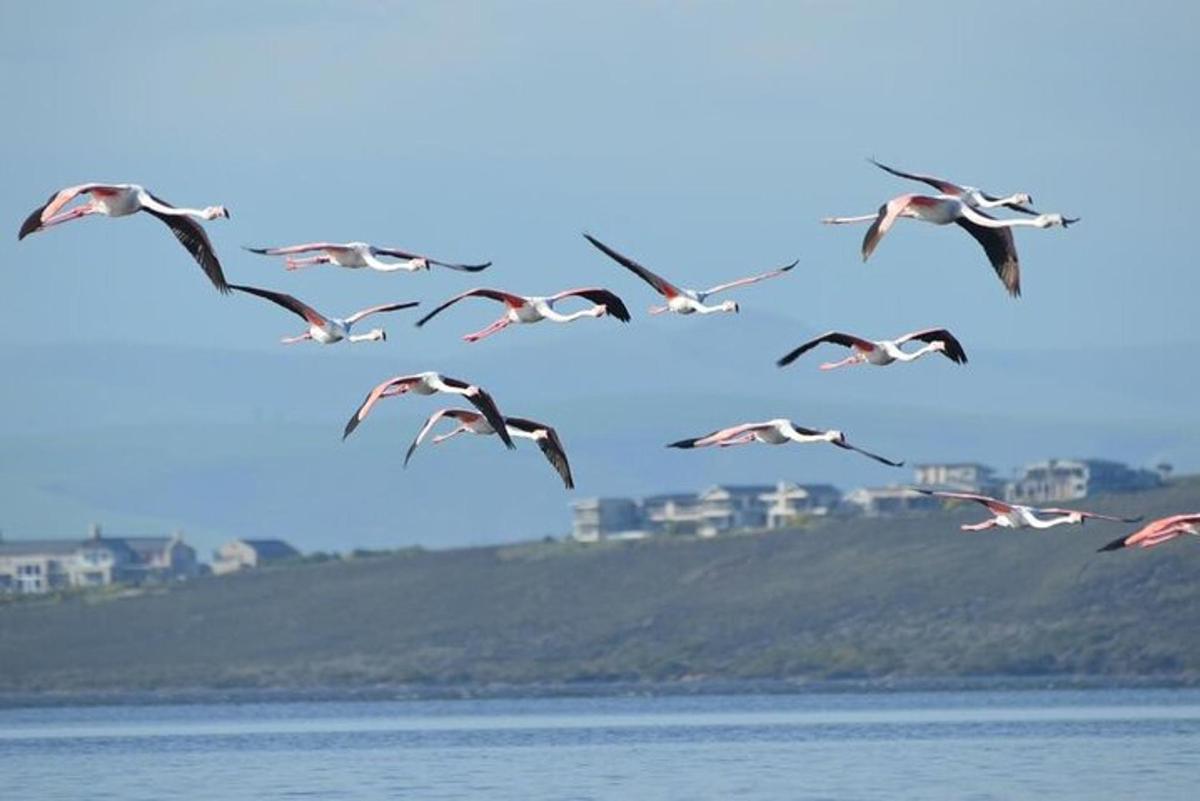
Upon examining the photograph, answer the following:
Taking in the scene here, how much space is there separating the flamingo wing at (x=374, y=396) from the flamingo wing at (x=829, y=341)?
14.3ft

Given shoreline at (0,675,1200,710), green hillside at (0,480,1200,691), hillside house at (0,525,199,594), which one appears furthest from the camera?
hillside house at (0,525,199,594)

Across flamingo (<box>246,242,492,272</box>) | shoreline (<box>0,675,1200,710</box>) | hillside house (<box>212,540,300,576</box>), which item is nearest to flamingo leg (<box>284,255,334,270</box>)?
flamingo (<box>246,242,492,272</box>)

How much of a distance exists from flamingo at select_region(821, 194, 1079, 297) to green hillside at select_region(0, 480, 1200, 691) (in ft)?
203

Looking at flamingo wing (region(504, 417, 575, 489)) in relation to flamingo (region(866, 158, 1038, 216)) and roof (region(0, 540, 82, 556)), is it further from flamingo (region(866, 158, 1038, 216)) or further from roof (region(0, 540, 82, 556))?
roof (region(0, 540, 82, 556))

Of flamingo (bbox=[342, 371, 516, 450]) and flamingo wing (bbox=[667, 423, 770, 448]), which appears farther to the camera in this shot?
flamingo (bbox=[342, 371, 516, 450])

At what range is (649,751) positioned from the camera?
228 ft

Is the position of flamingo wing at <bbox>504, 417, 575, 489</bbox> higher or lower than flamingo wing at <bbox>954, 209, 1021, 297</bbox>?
lower

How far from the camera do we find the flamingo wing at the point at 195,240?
40094mm

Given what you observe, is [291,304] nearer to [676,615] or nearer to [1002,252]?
[1002,252]

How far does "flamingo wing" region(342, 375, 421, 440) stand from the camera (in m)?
40.1

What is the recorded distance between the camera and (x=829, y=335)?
41.2 meters

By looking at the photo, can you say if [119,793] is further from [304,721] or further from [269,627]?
[269,627]

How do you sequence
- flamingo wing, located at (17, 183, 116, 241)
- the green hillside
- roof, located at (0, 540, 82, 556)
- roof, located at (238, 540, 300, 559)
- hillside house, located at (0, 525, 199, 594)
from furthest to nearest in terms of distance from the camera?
1. roof, located at (0, 540, 82, 556)
2. hillside house, located at (0, 525, 199, 594)
3. roof, located at (238, 540, 300, 559)
4. the green hillside
5. flamingo wing, located at (17, 183, 116, 241)

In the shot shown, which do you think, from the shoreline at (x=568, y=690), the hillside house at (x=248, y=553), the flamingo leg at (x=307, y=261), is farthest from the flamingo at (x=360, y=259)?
the hillside house at (x=248, y=553)
